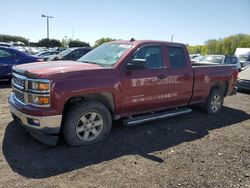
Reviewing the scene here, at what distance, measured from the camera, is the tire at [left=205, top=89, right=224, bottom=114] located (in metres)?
7.24

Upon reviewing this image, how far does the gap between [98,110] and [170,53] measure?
2.30 metres

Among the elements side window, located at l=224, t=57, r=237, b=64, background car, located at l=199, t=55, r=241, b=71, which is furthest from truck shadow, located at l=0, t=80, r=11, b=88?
side window, located at l=224, t=57, r=237, b=64

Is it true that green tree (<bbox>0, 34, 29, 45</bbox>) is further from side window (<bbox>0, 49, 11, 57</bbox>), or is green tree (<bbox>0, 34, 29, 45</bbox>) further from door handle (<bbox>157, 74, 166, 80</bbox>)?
door handle (<bbox>157, 74, 166, 80</bbox>)

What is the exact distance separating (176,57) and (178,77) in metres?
0.50

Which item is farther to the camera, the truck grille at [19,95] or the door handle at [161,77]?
the door handle at [161,77]

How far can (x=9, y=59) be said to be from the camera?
10711mm

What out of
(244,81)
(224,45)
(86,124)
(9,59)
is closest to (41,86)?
(86,124)

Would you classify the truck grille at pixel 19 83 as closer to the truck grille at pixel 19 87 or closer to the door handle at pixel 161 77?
the truck grille at pixel 19 87

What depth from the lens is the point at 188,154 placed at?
4641mm

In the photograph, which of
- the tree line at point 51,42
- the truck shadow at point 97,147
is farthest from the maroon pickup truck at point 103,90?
the tree line at point 51,42

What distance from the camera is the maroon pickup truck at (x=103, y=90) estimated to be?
4.22 metres

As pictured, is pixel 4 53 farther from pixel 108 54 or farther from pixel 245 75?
pixel 245 75

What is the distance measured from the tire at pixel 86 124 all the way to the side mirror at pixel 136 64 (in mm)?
907

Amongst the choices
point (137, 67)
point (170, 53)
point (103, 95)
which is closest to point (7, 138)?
point (103, 95)
